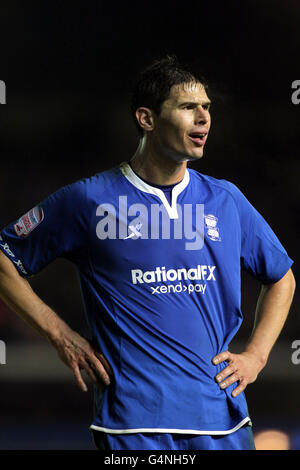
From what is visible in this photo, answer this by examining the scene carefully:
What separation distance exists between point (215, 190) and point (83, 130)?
300 cm

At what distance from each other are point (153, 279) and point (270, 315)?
1.91 ft

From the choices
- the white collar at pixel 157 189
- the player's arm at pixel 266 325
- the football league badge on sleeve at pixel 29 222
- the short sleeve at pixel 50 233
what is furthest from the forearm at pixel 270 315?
the football league badge on sleeve at pixel 29 222

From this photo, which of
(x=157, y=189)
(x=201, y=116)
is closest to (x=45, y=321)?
(x=157, y=189)

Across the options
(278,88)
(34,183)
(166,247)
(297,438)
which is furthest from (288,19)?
(166,247)

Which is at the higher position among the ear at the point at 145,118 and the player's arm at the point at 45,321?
the ear at the point at 145,118

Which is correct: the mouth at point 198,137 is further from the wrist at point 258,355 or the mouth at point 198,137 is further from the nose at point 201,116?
the wrist at point 258,355

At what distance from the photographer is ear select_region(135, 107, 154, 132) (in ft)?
9.05

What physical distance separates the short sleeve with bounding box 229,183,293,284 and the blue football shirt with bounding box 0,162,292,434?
11 millimetres

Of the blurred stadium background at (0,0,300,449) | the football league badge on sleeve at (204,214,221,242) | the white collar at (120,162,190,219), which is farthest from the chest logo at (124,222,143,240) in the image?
the blurred stadium background at (0,0,300,449)

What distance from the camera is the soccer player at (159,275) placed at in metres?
2.48

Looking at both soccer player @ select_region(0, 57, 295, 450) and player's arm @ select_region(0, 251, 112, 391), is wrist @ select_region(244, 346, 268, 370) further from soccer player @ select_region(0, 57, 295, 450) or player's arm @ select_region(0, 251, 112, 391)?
player's arm @ select_region(0, 251, 112, 391)

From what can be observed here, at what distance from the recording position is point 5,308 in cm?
573

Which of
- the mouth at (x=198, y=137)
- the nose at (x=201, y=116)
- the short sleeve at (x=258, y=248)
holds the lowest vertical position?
the short sleeve at (x=258, y=248)

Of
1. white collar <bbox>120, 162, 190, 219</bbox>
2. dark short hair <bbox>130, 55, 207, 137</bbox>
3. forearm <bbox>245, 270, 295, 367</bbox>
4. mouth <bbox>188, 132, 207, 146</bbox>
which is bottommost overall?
forearm <bbox>245, 270, 295, 367</bbox>
